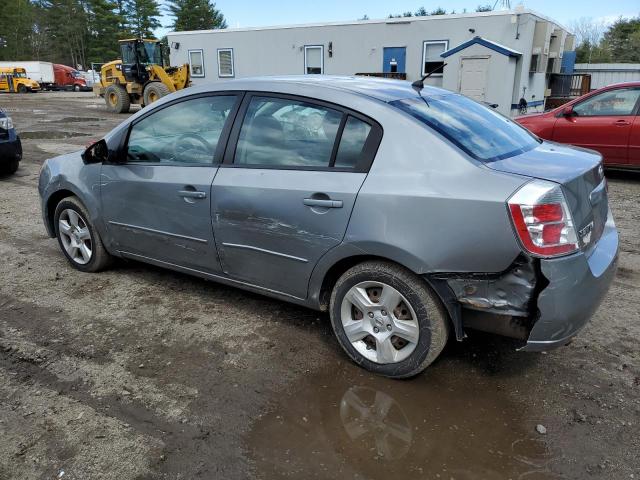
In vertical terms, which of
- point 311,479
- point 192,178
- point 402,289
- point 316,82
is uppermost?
point 316,82

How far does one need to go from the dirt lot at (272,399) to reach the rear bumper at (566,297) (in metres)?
0.45

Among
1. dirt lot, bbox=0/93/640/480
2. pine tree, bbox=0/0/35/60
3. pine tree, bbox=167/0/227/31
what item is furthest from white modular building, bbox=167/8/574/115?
pine tree, bbox=0/0/35/60

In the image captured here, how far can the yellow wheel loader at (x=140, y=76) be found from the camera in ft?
70.0

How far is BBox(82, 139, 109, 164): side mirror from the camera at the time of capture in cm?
405

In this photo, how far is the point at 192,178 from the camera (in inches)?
138

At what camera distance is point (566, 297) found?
246 centimetres

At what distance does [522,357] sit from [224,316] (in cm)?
205

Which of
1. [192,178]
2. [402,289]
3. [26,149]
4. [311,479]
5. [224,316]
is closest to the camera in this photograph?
[311,479]

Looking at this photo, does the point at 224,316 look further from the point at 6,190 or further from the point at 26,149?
the point at 26,149

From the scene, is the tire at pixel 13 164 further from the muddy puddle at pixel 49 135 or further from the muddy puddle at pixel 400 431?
the muddy puddle at pixel 400 431

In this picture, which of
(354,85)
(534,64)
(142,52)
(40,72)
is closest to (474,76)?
(534,64)

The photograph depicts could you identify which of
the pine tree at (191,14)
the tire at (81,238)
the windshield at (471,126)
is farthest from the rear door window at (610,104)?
the pine tree at (191,14)

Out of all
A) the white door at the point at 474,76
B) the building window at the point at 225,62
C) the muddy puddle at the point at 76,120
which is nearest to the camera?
the white door at the point at 474,76

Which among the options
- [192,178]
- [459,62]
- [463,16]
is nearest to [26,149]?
[192,178]
